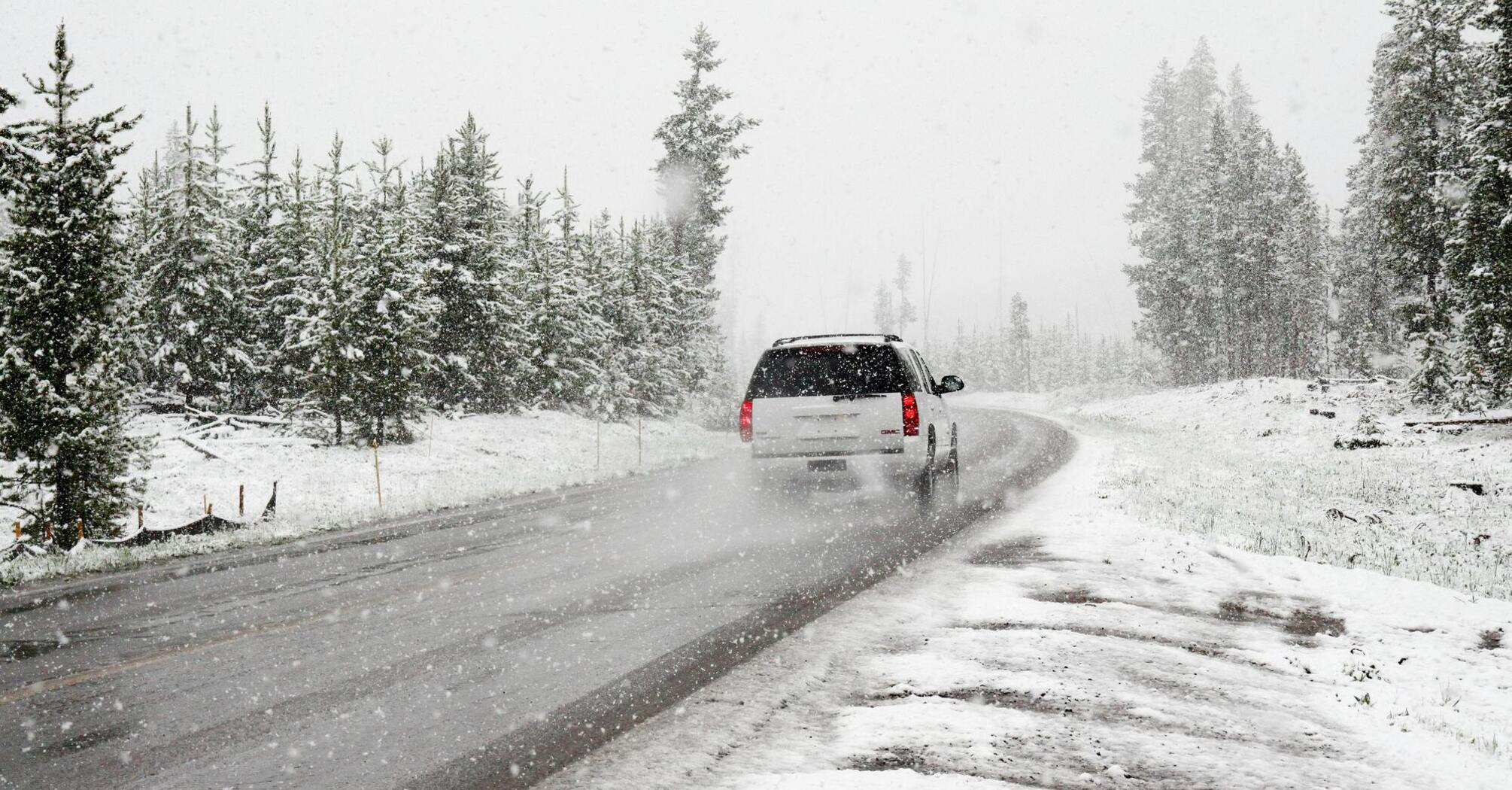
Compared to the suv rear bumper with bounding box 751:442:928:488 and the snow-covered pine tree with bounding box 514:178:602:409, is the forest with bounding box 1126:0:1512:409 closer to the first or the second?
the suv rear bumper with bounding box 751:442:928:488

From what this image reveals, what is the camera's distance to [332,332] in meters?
20.3

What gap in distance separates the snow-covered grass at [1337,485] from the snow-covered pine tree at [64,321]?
1560cm

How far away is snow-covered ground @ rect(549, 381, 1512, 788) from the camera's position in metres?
3.25

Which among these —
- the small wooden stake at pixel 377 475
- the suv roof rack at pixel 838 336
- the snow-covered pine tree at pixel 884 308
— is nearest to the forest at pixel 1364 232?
the suv roof rack at pixel 838 336

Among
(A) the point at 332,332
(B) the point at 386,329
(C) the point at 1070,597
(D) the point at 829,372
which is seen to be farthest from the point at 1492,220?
(A) the point at 332,332

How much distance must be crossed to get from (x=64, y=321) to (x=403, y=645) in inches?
504

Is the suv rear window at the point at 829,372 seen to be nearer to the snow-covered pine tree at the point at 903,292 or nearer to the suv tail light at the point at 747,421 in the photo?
the suv tail light at the point at 747,421

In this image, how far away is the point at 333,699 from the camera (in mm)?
4148

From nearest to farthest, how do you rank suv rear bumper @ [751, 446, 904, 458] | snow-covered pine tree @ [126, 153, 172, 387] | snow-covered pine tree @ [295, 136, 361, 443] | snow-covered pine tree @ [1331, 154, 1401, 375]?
suv rear bumper @ [751, 446, 904, 458] → snow-covered pine tree @ [295, 136, 361, 443] → snow-covered pine tree @ [126, 153, 172, 387] → snow-covered pine tree @ [1331, 154, 1401, 375]

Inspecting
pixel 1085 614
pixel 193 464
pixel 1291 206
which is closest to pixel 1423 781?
pixel 1085 614

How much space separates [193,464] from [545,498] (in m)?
12.3

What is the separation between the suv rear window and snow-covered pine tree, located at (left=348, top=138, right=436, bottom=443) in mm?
13054

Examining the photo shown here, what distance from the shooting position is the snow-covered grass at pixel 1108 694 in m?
3.23

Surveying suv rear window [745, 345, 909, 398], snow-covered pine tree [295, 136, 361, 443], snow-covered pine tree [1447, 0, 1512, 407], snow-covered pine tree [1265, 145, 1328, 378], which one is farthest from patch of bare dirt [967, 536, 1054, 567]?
snow-covered pine tree [1265, 145, 1328, 378]
